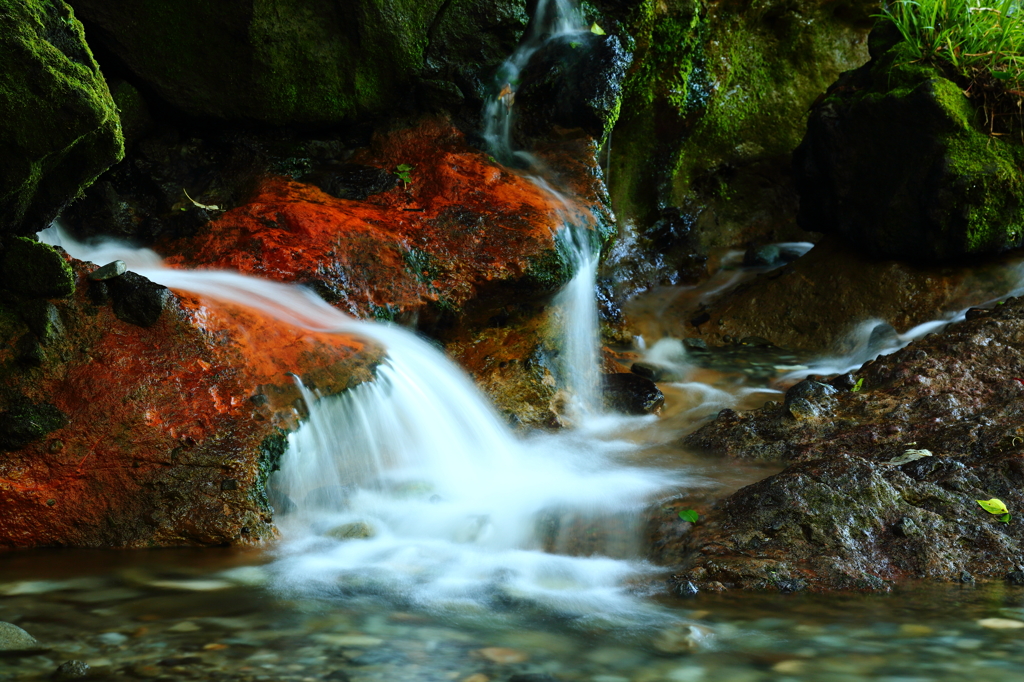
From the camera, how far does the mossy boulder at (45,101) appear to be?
279 cm

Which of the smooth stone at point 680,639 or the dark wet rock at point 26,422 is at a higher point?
the dark wet rock at point 26,422

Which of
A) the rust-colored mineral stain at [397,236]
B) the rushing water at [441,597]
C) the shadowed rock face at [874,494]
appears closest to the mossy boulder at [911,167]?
the shadowed rock face at [874,494]

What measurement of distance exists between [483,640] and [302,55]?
16.8 feet

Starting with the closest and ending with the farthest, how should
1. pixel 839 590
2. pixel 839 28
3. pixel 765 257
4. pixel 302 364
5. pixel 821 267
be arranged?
1. pixel 839 590
2. pixel 302 364
3. pixel 821 267
4. pixel 765 257
5. pixel 839 28

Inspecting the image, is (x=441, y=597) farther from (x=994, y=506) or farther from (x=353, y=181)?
(x=353, y=181)

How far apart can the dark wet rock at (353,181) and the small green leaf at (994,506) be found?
412cm

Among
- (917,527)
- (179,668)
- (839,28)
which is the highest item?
(839,28)

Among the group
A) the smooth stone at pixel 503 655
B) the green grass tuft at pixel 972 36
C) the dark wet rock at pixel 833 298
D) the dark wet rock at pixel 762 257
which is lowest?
the smooth stone at pixel 503 655

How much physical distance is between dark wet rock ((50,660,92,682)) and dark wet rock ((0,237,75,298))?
199cm

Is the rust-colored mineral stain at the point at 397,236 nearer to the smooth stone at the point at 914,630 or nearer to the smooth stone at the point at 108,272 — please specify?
the smooth stone at the point at 108,272

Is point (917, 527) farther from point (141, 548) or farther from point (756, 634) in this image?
point (141, 548)

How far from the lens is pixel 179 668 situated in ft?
6.59

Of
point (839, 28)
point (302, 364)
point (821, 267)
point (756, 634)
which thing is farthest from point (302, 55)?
point (839, 28)

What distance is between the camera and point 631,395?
5.62m
